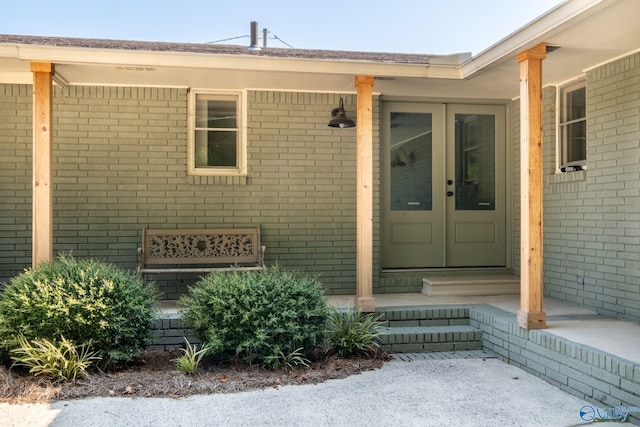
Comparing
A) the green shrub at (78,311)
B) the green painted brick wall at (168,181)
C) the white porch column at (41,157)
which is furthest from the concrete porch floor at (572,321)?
the white porch column at (41,157)

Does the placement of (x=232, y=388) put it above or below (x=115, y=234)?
below

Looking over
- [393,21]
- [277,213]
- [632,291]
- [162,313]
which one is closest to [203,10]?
[393,21]

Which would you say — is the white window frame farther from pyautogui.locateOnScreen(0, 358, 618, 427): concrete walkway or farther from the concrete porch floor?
pyautogui.locateOnScreen(0, 358, 618, 427): concrete walkway

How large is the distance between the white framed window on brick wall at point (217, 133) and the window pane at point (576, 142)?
11.8 feet

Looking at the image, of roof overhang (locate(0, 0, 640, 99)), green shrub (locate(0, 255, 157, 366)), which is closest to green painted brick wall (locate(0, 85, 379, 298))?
roof overhang (locate(0, 0, 640, 99))

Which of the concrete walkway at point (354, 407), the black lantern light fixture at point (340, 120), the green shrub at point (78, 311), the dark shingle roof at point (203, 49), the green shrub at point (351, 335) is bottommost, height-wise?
the concrete walkway at point (354, 407)

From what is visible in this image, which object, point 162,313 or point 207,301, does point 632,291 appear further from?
point 162,313

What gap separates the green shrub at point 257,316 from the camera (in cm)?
411

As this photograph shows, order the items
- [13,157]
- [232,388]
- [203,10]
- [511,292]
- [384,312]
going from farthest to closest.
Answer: [203,10] → [511,292] → [13,157] → [384,312] → [232,388]

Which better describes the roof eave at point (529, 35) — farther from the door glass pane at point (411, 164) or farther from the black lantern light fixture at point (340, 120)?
the door glass pane at point (411, 164)

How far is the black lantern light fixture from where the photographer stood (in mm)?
5816

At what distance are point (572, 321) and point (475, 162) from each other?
2.62 meters

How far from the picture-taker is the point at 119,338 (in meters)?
4.07

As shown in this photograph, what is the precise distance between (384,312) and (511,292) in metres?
1.89
